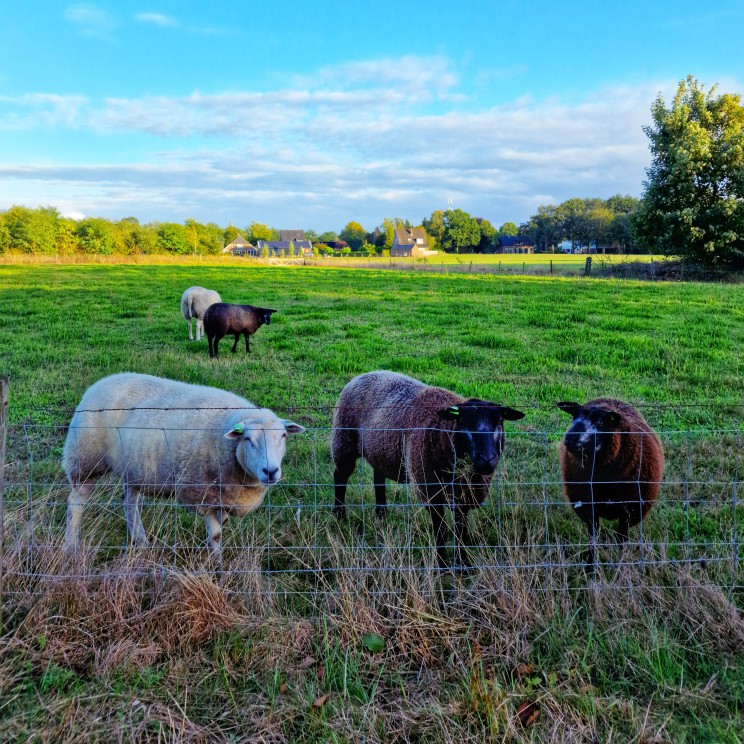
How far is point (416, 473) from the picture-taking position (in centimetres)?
458

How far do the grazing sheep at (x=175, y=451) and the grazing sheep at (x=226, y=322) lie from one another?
734 centimetres

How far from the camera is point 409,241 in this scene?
424ft

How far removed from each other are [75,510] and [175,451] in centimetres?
88

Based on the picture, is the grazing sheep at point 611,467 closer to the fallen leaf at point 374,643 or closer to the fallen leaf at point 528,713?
the fallen leaf at point 528,713

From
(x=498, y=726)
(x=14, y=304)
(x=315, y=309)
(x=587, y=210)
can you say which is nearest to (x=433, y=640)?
(x=498, y=726)

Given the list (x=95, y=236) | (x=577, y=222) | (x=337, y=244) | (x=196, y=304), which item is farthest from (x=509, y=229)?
(x=196, y=304)

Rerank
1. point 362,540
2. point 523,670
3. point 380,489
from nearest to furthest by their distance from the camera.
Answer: point 523,670 < point 362,540 < point 380,489

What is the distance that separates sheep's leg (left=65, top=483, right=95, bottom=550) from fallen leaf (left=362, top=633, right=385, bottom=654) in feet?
6.69

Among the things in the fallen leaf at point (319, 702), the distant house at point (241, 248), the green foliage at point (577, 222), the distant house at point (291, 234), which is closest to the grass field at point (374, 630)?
the fallen leaf at point (319, 702)

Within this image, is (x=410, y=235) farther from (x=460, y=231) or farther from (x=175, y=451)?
(x=175, y=451)

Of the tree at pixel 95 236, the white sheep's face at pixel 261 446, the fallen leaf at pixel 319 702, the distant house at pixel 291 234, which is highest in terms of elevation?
the distant house at pixel 291 234

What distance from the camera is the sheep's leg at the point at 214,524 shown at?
4258mm

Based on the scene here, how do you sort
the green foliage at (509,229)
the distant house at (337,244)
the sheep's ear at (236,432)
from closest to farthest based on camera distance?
the sheep's ear at (236,432)
the green foliage at (509,229)
the distant house at (337,244)

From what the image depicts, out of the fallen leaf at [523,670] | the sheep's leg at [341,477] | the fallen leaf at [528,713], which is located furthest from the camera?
the sheep's leg at [341,477]
